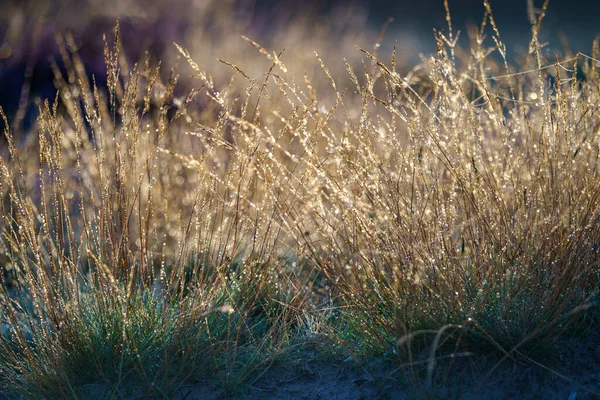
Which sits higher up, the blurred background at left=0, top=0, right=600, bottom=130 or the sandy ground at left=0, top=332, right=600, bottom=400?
the blurred background at left=0, top=0, right=600, bottom=130

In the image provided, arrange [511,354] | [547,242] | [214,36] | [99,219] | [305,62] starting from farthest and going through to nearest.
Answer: [214,36] → [305,62] → [99,219] → [547,242] → [511,354]

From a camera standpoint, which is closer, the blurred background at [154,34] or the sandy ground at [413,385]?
the sandy ground at [413,385]

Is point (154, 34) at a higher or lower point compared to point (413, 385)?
higher

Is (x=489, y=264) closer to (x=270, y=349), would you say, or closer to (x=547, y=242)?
(x=547, y=242)

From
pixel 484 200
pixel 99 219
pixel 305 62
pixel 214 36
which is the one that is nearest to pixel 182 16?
pixel 214 36

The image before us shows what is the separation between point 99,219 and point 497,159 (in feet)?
4.91

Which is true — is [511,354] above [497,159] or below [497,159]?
below

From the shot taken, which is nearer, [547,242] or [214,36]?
[547,242]

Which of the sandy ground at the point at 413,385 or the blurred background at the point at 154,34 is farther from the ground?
the blurred background at the point at 154,34

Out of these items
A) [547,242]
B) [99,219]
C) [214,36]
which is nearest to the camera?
[547,242]

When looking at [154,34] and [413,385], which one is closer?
[413,385]

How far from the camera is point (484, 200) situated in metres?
1.92

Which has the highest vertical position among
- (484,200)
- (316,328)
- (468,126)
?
(468,126)

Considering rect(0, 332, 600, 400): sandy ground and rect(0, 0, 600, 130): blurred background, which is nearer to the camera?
rect(0, 332, 600, 400): sandy ground
